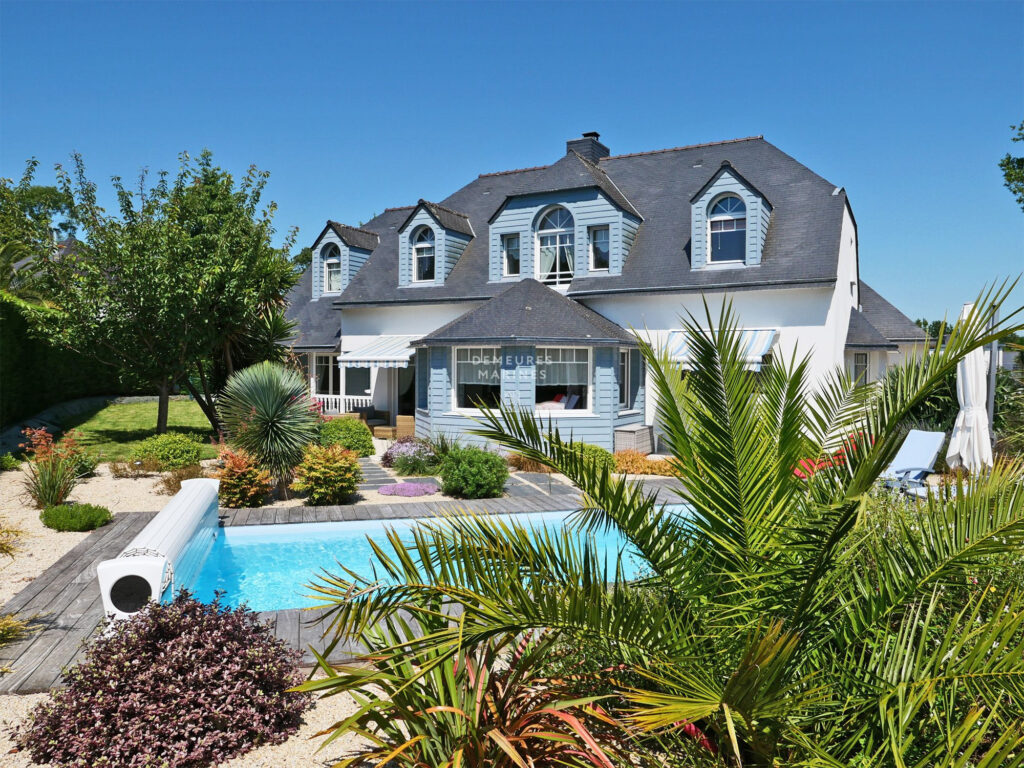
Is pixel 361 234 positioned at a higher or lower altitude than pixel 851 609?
higher

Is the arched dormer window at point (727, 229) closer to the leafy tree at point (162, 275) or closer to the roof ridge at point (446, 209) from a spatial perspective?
the roof ridge at point (446, 209)

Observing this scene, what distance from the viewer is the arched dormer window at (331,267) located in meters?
33.8

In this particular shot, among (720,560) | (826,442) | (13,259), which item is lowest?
(720,560)

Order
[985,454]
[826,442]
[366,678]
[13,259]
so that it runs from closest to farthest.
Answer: [366,678], [826,442], [985,454], [13,259]

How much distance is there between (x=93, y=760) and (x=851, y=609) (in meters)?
5.87

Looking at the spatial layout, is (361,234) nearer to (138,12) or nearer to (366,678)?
(138,12)

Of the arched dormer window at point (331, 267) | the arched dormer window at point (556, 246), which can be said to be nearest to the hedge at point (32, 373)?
the arched dormer window at point (331, 267)

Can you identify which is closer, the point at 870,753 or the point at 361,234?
the point at 870,753

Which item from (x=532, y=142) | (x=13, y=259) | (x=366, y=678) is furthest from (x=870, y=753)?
(x=532, y=142)

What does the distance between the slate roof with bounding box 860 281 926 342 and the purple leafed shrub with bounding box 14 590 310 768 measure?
28.8 m

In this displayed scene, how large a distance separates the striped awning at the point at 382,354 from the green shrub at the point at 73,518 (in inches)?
589

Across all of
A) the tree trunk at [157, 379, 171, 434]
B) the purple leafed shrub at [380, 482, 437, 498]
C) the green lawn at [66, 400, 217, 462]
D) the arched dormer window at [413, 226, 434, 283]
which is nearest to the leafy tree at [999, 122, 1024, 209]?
the arched dormer window at [413, 226, 434, 283]

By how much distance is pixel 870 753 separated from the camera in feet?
13.7

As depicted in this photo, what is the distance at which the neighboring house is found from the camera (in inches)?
942
